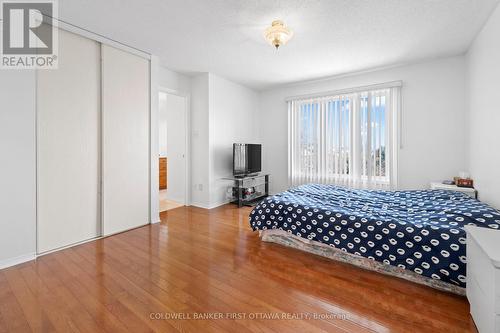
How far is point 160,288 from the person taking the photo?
190cm

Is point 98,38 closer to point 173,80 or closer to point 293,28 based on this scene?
point 173,80

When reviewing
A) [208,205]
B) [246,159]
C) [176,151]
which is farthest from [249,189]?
[176,151]

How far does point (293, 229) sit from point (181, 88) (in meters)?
3.42

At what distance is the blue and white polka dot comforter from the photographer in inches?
70.2

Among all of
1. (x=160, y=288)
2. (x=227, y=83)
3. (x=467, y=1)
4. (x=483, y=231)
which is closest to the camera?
(x=483, y=231)

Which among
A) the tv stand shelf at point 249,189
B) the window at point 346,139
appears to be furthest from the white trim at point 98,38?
the window at point 346,139

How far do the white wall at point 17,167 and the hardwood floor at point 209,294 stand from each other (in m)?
0.23

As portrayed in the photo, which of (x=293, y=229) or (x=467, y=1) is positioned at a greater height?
(x=467, y=1)

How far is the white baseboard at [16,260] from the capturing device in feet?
7.27

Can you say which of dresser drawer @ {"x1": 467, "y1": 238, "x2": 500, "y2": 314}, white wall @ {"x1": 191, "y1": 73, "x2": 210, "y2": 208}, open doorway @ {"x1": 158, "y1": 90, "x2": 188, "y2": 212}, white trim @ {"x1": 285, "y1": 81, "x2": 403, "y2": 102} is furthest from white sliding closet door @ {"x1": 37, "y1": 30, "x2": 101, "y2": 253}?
dresser drawer @ {"x1": 467, "y1": 238, "x2": 500, "y2": 314}

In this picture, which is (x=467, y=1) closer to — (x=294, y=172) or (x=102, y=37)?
(x=294, y=172)

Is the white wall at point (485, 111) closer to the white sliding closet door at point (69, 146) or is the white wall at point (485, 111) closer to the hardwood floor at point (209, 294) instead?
the hardwood floor at point (209, 294)

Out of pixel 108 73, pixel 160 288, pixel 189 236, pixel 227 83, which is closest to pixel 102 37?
pixel 108 73

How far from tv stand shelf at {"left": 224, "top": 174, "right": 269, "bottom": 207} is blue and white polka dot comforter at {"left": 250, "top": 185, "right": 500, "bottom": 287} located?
1.68 m
